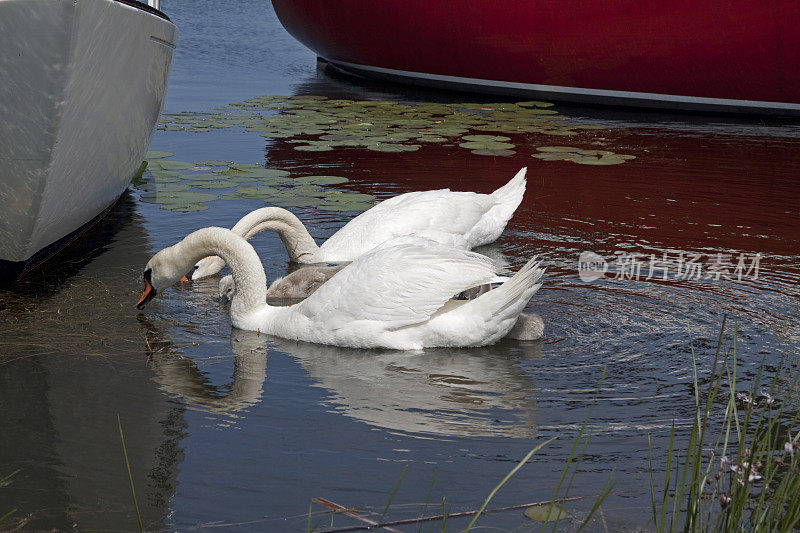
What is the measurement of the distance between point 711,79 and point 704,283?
765 cm

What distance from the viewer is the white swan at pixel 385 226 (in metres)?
6.68

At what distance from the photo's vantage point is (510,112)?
13.5m

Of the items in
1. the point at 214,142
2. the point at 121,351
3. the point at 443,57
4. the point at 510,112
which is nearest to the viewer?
the point at 121,351

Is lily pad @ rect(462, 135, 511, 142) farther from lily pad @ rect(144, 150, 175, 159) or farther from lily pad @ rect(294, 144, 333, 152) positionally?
lily pad @ rect(144, 150, 175, 159)

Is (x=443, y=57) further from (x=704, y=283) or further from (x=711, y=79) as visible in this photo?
(x=704, y=283)

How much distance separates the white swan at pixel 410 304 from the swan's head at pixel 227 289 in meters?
0.76

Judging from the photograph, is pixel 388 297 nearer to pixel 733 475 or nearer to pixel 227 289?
pixel 227 289

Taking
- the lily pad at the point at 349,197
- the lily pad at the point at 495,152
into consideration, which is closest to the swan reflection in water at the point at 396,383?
the lily pad at the point at 349,197

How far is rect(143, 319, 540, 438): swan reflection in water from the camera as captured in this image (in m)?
4.38

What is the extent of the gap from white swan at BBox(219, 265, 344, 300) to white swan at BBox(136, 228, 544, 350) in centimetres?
76

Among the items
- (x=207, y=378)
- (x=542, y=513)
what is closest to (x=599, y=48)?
(x=207, y=378)

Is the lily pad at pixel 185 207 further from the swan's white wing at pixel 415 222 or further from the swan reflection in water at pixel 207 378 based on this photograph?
the swan reflection in water at pixel 207 378

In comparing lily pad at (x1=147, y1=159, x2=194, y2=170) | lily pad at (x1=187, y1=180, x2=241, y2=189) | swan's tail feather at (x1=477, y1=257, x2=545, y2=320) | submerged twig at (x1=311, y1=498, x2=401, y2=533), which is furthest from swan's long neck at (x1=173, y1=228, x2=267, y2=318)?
lily pad at (x1=147, y1=159, x2=194, y2=170)

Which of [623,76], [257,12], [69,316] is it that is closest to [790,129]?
[623,76]
